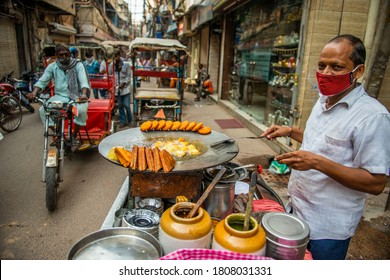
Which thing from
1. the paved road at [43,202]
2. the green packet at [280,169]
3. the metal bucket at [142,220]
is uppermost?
the metal bucket at [142,220]

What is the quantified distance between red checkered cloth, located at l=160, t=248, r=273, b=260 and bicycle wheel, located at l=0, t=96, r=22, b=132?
25.7 ft

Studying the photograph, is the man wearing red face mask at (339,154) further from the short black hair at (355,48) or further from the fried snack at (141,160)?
the fried snack at (141,160)

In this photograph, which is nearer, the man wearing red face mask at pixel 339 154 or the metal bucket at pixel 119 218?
the man wearing red face mask at pixel 339 154

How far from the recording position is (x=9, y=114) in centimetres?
763

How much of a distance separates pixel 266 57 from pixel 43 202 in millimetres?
6771

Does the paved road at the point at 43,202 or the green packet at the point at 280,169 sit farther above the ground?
the green packet at the point at 280,169

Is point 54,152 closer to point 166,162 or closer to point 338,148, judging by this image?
point 166,162

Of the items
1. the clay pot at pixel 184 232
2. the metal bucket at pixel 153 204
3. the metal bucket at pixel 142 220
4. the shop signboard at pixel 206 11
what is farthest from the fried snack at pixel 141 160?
the shop signboard at pixel 206 11

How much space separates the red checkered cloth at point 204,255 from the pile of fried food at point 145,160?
868 millimetres

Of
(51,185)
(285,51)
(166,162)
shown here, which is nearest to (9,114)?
(51,185)

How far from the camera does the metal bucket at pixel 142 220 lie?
2034mm

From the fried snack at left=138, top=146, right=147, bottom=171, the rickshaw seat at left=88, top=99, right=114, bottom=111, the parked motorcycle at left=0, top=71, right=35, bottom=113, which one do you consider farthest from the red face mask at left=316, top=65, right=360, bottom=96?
the parked motorcycle at left=0, top=71, right=35, bottom=113

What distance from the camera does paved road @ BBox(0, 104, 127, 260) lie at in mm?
3266
